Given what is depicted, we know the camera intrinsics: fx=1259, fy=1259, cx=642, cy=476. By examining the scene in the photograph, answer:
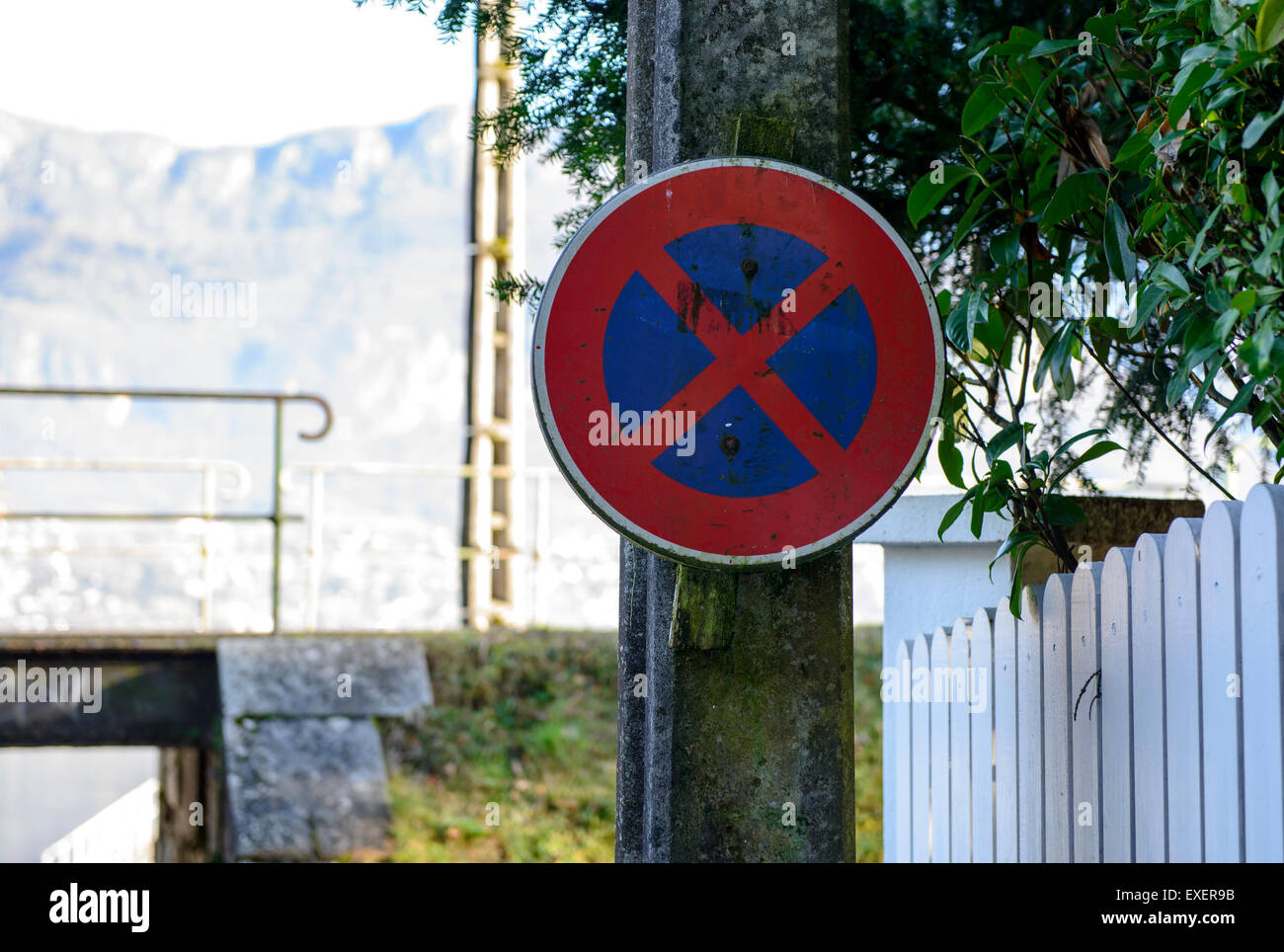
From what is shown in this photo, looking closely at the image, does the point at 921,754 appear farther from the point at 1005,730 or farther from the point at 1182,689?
Answer: the point at 1182,689

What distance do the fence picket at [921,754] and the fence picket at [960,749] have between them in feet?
0.43

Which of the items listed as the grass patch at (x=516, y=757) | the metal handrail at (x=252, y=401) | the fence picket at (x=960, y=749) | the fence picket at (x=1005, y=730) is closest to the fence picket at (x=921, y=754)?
the fence picket at (x=960, y=749)

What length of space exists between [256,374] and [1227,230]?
62.1m

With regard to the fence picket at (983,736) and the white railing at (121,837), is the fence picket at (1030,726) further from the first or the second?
the white railing at (121,837)

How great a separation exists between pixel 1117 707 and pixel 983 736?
0.63 m

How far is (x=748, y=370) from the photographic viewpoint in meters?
1.73

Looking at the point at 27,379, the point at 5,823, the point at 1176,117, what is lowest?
the point at 5,823

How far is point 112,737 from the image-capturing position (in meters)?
6.39

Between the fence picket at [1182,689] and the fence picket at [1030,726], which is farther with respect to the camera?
the fence picket at [1030,726]

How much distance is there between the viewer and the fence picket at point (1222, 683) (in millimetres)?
1690

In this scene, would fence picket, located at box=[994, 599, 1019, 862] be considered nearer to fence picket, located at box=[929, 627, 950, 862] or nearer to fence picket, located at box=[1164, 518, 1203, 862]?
fence picket, located at box=[929, 627, 950, 862]

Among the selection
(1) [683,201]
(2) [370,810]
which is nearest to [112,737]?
(2) [370,810]
